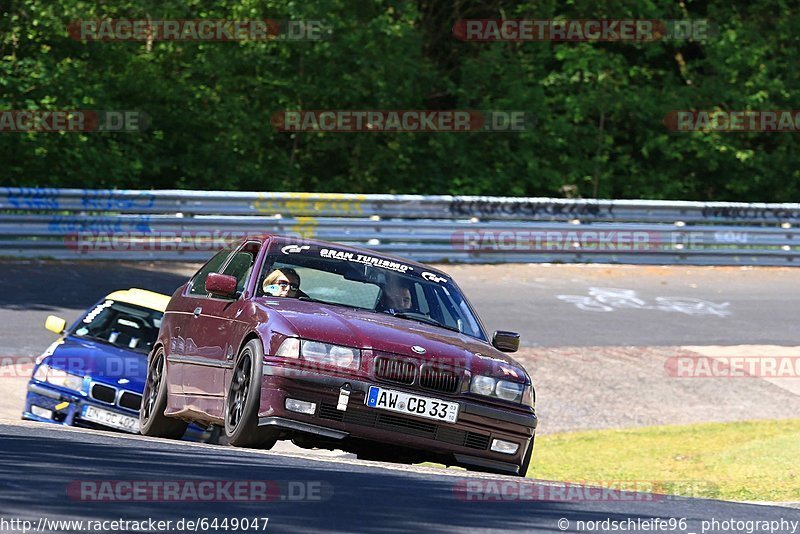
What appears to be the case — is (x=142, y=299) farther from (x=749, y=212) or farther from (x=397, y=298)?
(x=749, y=212)

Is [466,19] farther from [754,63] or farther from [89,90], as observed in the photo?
[89,90]

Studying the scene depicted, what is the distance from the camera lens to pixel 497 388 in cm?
911

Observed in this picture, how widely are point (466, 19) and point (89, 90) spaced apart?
9.62 meters

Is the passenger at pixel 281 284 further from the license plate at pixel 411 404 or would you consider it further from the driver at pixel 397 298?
the license plate at pixel 411 404

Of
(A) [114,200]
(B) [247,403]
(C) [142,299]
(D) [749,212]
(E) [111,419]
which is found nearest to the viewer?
(B) [247,403]

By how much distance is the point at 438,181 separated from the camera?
28.9 metres

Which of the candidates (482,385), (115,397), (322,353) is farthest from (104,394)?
(482,385)

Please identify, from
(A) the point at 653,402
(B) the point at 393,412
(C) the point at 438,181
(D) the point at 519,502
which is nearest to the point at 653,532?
(D) the point at 519,502

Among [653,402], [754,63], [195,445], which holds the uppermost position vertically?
[754,63]

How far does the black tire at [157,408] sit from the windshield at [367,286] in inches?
54.6

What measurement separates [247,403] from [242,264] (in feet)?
5.72

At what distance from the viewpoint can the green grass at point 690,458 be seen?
37.6 feet

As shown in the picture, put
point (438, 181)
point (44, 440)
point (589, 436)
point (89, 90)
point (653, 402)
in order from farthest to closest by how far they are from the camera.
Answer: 1. point (438, 181)
2. point (89, 90)
3. point (653, 402)
4. point (589, 436)
5. point (44, 440)

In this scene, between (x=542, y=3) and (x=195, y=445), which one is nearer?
(x=195, y=445)
